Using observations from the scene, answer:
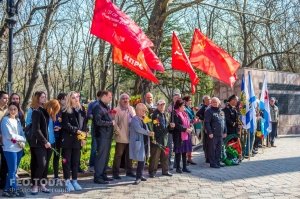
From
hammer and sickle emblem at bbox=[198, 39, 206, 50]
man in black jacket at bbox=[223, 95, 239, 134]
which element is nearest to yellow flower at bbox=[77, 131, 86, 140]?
hammer and sickle emblem at bbox=[198, 39, 206, 50]

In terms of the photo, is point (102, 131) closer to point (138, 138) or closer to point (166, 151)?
point (138, 138)

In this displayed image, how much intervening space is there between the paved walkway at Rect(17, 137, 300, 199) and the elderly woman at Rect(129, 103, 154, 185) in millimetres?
411

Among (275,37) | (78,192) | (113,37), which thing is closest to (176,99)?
(113,37)

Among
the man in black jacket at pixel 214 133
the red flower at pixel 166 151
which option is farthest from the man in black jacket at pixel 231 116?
the red flower at pixel 166 151

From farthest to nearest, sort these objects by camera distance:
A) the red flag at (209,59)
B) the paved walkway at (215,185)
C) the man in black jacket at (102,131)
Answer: the red flag at (209,59) < the man in black jacket at (102,131) < the paved walkway at (215,185)

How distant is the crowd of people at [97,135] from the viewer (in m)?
7.30

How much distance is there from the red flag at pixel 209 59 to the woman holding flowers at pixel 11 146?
5.61m

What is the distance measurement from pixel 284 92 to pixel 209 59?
35.1ft

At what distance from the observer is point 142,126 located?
28.7ft

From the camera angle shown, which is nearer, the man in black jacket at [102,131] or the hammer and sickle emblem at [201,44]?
the man in black jacket at [102,131]

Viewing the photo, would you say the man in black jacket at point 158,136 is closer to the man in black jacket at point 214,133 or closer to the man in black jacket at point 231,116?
the man in black jacket at point 214,133

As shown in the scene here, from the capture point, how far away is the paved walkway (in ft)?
25.3

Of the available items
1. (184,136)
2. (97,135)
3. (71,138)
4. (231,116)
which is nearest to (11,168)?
(71,138)

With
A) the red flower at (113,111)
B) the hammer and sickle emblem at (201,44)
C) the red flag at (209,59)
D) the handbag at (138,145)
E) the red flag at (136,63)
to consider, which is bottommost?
the handbag at (138,145)
